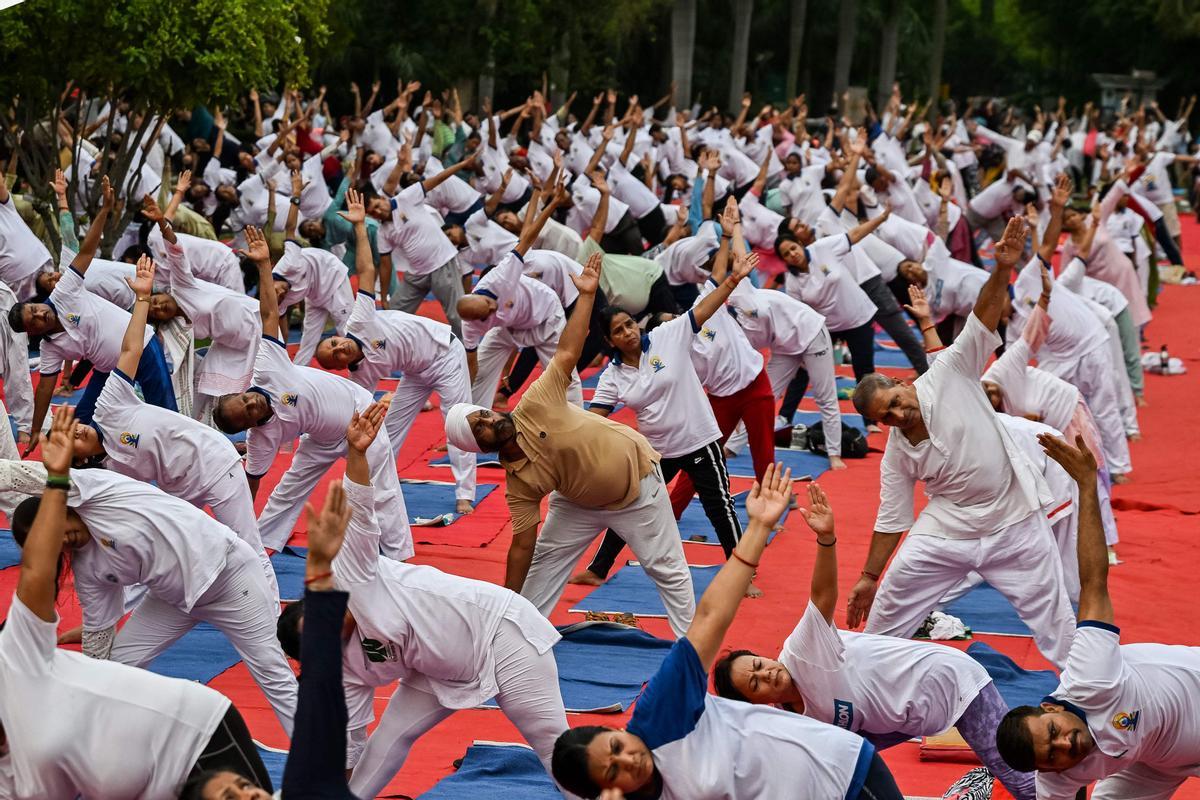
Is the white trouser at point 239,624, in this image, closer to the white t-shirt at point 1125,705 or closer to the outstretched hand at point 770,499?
the outstretched hand at point 770,499

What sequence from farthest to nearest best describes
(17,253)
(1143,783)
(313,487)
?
1. (17,253)
2. (313,487)
3. (1143,783)

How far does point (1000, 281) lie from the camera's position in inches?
266

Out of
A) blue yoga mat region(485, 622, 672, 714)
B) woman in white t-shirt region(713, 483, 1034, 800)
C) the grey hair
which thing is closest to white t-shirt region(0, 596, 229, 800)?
woman in white t-shirt region(713, 483, 1034, 800)

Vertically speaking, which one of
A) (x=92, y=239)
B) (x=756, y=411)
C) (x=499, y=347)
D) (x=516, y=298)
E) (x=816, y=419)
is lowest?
(x=816, y=419)

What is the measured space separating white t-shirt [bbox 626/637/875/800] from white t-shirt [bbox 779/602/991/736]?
55 cm

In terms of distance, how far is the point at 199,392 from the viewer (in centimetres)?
1022

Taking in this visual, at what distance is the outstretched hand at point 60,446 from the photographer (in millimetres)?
4617

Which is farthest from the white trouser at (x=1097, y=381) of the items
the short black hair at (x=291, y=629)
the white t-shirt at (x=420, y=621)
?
the short black hair at (x=291, y=629)

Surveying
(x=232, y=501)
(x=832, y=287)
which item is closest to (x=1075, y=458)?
(x=232, y=501)

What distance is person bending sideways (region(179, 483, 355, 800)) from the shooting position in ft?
13.3

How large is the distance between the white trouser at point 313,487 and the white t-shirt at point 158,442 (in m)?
1.47

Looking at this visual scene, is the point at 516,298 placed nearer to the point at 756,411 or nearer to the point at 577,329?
the point at 756,411

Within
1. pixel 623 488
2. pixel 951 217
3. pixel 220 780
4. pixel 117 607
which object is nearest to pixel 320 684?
pixel 220 780

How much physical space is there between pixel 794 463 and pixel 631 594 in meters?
3.52
